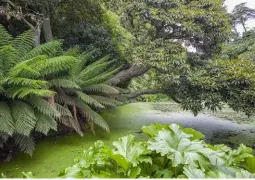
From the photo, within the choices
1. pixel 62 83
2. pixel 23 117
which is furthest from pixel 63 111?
pixel 23 117

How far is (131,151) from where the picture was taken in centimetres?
138

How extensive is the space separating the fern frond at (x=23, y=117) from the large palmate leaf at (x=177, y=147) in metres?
1.97

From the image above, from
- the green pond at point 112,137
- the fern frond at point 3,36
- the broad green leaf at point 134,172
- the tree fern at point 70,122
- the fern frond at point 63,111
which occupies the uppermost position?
the fern frond at point 3,36

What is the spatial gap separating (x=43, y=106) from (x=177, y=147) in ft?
7.48

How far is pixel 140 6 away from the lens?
4.79m

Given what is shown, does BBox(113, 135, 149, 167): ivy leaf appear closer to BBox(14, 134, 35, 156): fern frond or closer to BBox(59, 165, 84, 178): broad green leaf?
BBox(59, 165, 84, 178): broad green leaf

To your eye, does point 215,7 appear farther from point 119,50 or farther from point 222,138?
point 222,138

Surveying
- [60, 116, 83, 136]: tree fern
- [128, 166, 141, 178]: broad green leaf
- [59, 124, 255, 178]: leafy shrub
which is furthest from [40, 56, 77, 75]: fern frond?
[128, 166, 141, 178]: broad green leaf

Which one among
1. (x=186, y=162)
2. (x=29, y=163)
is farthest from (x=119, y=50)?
(x=186, y=162)

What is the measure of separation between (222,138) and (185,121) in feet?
3.95

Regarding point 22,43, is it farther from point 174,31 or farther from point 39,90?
point 174,31

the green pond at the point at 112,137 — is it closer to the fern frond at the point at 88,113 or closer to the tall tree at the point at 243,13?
the fern frond at the point at 88,113

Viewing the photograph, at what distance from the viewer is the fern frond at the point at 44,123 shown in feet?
10.2

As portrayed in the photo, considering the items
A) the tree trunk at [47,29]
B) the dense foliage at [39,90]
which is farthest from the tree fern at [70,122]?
the tree trunk at [47,29]
